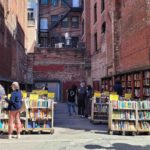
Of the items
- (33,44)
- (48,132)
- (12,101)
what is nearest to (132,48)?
(48,132)

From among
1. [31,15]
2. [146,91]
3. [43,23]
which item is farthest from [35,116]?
[43,23]

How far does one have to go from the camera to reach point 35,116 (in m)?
12.5

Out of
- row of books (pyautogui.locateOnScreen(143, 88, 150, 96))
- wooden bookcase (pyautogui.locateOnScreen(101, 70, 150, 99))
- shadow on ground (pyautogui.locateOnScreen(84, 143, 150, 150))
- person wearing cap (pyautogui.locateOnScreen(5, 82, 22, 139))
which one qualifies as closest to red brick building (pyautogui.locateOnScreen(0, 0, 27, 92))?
wooden bookcase (pyautogui.locateOnScreen(101, 70, 150, 99))

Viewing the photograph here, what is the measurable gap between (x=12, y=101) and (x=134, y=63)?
10646 millimetres

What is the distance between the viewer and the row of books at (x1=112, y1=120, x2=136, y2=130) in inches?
486

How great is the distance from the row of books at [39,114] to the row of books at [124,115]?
2227mm

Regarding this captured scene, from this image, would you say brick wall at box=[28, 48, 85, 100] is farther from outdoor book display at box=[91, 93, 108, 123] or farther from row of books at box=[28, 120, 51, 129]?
row of books at box=[28, 120, 51, 129]

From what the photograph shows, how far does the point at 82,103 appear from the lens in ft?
62.7

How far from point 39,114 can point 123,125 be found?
2.89m

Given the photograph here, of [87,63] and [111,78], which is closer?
[111,78]

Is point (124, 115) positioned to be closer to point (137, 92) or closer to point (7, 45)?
point (137, 92)

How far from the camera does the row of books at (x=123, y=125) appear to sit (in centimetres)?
1235

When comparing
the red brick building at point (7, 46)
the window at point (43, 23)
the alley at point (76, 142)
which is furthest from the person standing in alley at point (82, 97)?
the window at point (43, 23)

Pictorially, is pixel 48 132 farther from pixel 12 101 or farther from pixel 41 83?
pixel 41 83
